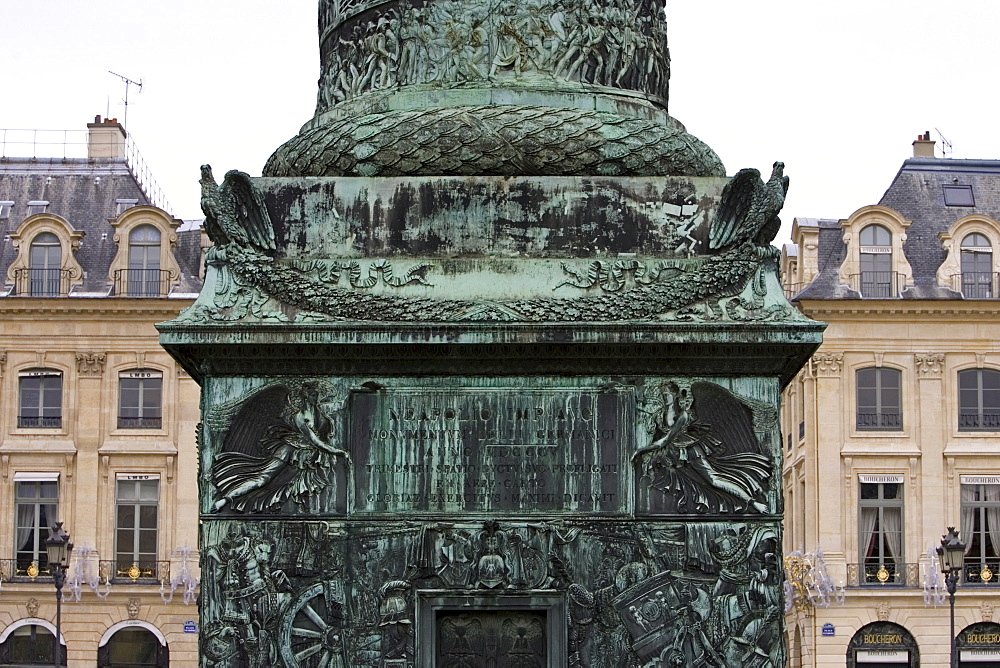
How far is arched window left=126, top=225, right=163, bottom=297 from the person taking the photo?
59781 mm

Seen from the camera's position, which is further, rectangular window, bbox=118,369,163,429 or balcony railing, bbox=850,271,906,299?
rectangular window, bbox=118,369,163,429

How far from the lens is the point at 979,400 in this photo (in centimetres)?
5878

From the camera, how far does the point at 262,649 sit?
1388 cm

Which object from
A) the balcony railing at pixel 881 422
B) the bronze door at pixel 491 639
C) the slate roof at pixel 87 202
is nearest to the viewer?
the bronze door at pixel 491 639

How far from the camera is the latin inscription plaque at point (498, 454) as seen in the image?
13930 millimetres

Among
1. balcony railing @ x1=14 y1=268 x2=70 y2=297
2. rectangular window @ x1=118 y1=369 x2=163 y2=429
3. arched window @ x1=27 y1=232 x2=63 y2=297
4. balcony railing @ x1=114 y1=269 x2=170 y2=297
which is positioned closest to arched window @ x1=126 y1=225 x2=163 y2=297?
balcony railing @ x1=114 y1=269 x2=170 y2=297

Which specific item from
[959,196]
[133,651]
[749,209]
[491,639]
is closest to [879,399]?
[959,196]

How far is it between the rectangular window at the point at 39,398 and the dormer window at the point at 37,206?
4.78 m

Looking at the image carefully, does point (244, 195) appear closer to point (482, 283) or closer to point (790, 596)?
point (482, 283)

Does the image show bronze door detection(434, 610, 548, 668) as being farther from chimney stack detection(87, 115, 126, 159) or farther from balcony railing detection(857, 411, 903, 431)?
chimney stack detection(87, 115, 126, 159)

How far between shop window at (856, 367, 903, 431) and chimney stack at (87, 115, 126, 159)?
75.8 ft

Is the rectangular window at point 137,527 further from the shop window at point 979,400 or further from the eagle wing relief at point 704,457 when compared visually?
the eagle wing relief at point 704,457

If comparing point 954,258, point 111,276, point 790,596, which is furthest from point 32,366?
point 954,258

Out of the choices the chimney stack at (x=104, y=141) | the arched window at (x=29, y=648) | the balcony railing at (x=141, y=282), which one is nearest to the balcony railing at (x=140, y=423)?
the balcony railing at (x=141, y=282)
